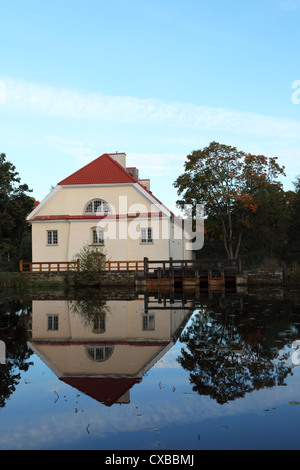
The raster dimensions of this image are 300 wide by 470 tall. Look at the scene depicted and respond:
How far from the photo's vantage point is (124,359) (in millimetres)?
7496

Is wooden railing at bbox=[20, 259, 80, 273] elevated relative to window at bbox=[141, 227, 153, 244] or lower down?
lower down

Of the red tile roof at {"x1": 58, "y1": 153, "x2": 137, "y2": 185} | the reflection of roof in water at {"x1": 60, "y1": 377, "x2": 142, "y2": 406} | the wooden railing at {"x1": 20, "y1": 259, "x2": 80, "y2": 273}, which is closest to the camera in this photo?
the reflection of roof in water at {"x1": 60, "y1": 377, "x2": 142, "y2": 406}

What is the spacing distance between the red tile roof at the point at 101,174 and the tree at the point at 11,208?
10.8 m

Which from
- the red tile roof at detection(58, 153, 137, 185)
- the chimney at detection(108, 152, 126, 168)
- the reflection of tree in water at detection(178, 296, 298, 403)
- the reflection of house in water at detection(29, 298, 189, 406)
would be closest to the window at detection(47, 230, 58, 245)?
the red tile roof at detection(58, 153, 137, 185)

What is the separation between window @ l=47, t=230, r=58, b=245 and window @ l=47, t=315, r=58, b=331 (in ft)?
62.2

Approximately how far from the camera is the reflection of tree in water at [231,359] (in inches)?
230

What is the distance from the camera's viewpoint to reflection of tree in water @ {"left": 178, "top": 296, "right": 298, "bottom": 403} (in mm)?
5852

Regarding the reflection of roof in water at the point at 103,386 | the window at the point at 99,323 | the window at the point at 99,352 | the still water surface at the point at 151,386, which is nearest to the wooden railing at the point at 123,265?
the window at the point at 99,323

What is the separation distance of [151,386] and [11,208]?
124ft

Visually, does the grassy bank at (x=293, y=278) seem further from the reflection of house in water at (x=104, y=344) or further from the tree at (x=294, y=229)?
the reflection of house in water at (x=104, y=344)

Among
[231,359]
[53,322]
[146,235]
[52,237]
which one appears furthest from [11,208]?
[231,359]

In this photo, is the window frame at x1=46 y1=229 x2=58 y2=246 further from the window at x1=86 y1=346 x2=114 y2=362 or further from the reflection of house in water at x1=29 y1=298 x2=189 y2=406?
the window at x1=86 y1=346 x2=114 y2=362
